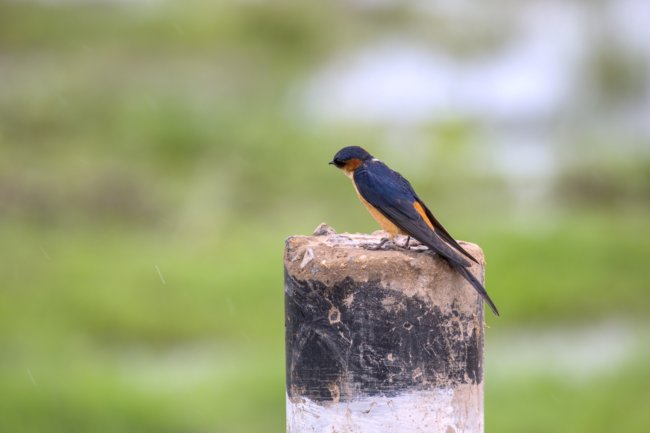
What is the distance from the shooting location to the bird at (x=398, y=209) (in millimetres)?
4125

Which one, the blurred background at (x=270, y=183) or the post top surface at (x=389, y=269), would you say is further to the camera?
the blurred background at (x=270, y=183)

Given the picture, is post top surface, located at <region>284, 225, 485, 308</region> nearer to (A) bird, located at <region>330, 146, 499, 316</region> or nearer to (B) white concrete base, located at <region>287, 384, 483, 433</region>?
(A) bird, located at <region>330, 146, 499, 316</region>

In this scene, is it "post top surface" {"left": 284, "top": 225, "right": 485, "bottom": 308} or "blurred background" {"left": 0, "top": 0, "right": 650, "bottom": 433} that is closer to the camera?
"post top surface" {"left": 284, "top": 225, "right": 485, "bottom": 308}

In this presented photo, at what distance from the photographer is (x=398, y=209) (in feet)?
14.4

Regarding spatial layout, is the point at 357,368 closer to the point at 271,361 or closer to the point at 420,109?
the point at 271,361

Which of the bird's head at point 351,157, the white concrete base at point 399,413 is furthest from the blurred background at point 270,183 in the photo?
the white concrete base at point 399,413

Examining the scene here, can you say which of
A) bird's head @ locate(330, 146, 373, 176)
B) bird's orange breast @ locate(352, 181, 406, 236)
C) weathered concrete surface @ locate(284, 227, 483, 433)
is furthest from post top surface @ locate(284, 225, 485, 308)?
bird's head @ locate(330, 146, 373, 176)

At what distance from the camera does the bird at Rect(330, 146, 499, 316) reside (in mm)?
4125

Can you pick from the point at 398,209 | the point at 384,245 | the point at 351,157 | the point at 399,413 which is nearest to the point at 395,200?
the point at 398,209

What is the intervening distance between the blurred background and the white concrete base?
469 centimetres

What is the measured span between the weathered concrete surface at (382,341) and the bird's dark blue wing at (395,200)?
0.08m

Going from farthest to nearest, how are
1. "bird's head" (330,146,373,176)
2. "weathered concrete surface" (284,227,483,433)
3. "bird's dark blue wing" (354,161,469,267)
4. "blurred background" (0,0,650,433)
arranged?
"blurred background" (0,0,650,433) < "bird's head" (330,146,373,176) < "bird's dark blue wing" (354,161,469,267) < "weathered concrete surface" (284,227,483,433)

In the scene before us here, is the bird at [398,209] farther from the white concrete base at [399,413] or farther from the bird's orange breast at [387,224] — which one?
the white concrete base at [399,413]

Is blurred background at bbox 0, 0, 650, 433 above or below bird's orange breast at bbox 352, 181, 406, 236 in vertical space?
above
